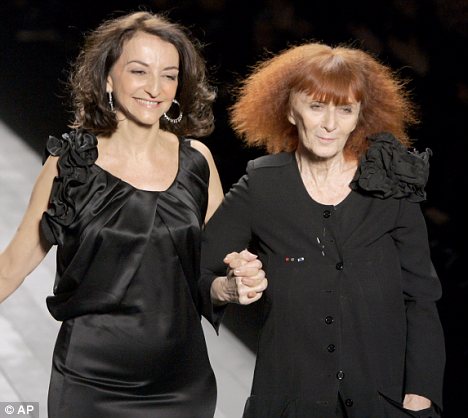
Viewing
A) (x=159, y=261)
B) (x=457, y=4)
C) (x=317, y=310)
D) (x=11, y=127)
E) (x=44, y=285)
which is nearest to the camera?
(x=317, y=310)

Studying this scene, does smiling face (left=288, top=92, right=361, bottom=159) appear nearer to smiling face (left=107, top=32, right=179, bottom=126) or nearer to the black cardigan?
the black cardigan

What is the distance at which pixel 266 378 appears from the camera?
2.78 m

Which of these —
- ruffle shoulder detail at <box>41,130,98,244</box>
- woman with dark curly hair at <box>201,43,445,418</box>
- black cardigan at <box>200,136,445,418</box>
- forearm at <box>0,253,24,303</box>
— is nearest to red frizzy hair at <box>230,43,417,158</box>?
woman with dark curly hair at <box>201,43,445,418</box>

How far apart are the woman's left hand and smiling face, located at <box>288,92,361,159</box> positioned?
61 centimetres

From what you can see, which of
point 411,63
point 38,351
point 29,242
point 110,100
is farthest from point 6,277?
point 38,351

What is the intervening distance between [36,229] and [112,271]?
24cm

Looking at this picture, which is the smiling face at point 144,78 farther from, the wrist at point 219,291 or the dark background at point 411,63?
the dark background at point 411,63

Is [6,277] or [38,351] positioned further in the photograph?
[38,351]

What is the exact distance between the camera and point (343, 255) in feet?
9.00

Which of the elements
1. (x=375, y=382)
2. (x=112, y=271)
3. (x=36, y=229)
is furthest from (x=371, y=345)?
(x=36, y=229)

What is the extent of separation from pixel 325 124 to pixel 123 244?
0.60 meters

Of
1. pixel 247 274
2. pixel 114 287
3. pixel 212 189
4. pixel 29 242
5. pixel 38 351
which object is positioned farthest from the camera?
pixel 38 351

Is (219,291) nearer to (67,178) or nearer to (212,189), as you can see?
(212,189)

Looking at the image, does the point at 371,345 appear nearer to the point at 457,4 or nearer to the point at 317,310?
the point at 317,310
